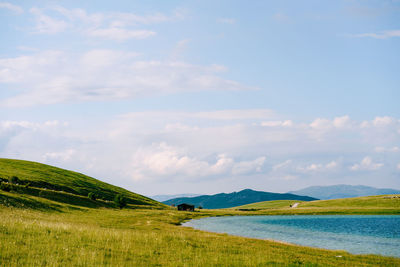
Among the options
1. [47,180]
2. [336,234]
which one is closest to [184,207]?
[47,180]

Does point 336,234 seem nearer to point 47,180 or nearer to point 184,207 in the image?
point 47,180

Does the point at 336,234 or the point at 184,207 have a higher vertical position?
the point at 336,234

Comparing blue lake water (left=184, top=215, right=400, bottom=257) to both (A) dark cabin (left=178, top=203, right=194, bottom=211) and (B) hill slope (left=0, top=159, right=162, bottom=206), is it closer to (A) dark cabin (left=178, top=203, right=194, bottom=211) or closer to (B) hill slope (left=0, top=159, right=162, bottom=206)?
(B) hill slope (left=0, top=159, right=162, bottom=206)

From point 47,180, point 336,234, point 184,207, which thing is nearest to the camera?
point 336,234

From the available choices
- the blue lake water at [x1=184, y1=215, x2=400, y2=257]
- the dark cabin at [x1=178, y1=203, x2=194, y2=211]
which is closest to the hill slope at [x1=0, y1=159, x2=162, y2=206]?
the dark cabin at [x1=178, y1=203, x2=194, y2=211]

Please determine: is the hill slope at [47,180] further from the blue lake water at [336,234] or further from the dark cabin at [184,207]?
the blue lake water at [336,234]

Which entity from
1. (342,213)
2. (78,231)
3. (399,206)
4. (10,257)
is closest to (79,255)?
(10,257)

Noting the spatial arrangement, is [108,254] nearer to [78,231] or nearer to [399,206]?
[78,231]

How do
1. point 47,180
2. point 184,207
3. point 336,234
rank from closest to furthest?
point 336,234 → point 47,180 → point 184,207

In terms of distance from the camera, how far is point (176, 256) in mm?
23922

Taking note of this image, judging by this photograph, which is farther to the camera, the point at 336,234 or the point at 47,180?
the point at 47,180

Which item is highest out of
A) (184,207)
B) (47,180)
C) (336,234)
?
(47,180)

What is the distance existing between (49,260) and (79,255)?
2.25 metres

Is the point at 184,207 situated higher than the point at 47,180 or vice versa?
the point at 47,180
